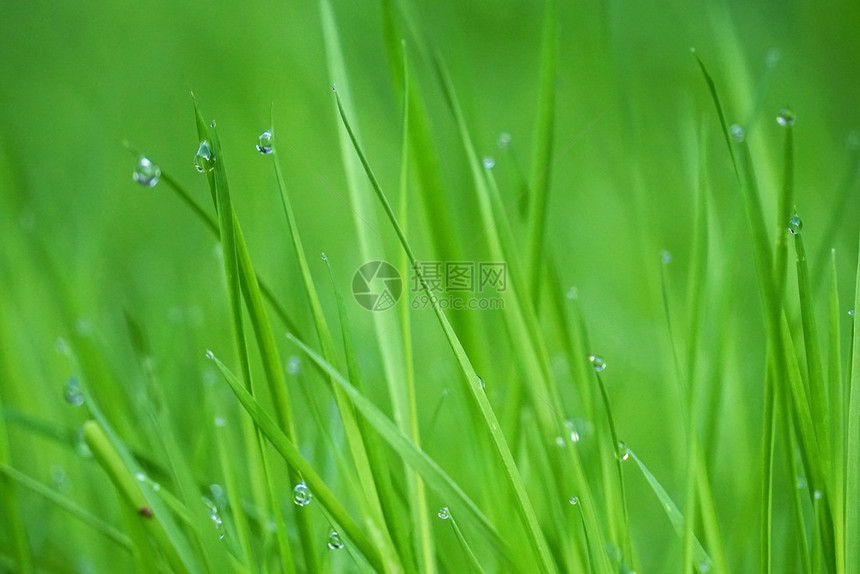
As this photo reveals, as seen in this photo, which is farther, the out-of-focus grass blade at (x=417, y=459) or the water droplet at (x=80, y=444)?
the water droplet at (x=80, y=444)

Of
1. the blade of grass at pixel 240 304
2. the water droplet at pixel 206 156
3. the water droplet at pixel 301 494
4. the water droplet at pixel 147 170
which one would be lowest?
the water droplet at pixel 301 494

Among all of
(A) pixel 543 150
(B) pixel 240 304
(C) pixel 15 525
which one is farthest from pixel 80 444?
(A) pixel 543 150

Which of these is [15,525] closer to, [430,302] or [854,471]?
[430,302]

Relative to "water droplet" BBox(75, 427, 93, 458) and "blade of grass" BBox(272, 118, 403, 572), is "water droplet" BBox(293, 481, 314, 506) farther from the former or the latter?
"water droplet" BBox(75, 427, 93, 458)

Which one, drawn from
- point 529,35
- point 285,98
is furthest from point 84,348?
point 529,35

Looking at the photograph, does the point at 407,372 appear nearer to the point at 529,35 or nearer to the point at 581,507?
the point at 581,507

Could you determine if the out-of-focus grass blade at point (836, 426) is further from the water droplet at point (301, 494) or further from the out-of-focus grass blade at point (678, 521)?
the water droplet at point (301, 494)

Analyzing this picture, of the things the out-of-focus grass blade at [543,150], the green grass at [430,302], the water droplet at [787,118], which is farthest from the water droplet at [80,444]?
the water droplet at [787,118]

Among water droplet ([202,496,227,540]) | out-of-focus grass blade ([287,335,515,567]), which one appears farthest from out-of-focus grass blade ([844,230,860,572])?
water droplet ([202,496,227,540])
